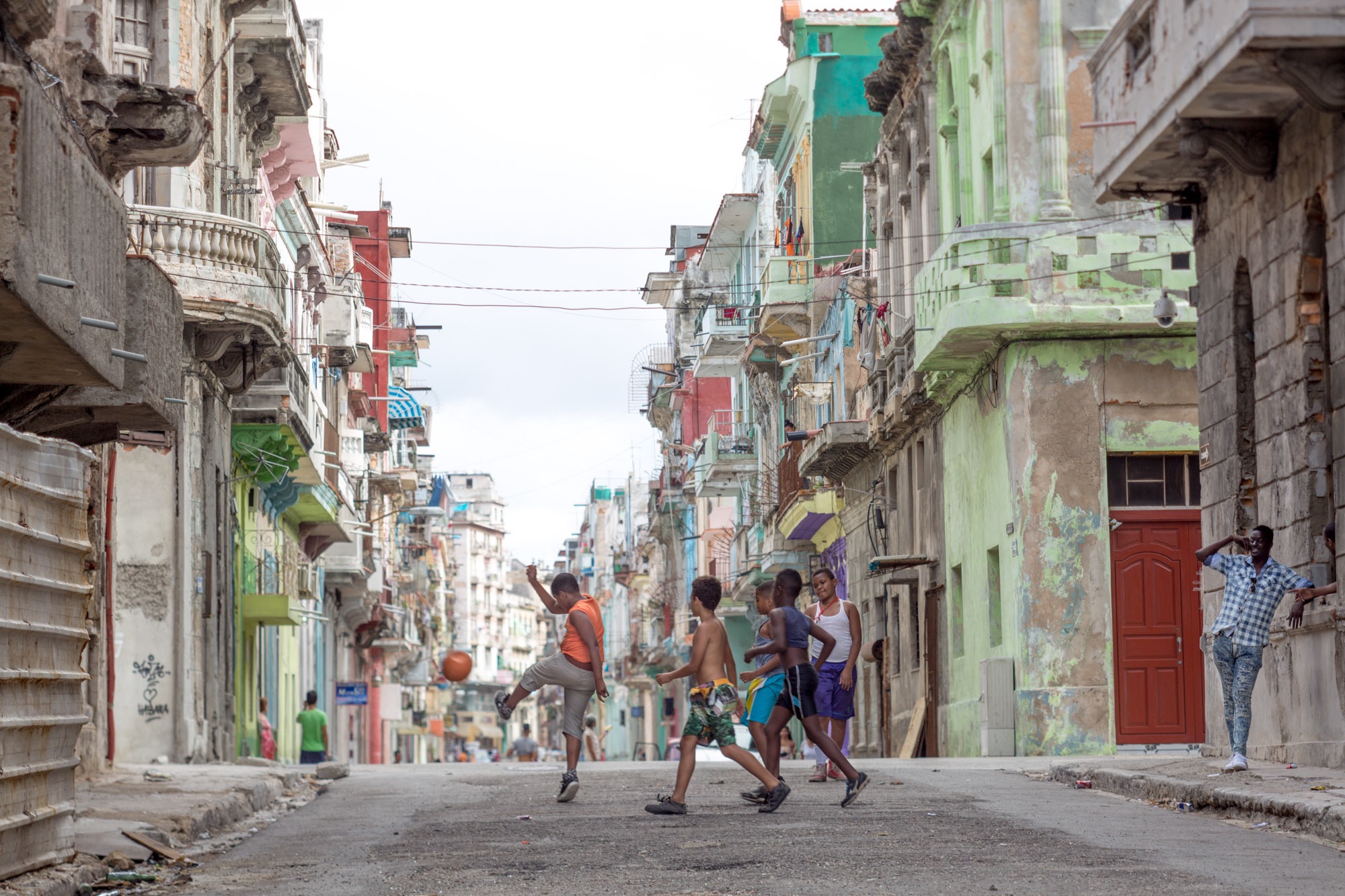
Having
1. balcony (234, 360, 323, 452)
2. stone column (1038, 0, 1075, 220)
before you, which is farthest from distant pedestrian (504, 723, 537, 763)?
stone column (1038, 0, 1075, 220)

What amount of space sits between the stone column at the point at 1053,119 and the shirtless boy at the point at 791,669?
11.9m

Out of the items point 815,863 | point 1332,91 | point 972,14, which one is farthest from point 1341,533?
point 972,14

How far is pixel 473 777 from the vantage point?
806 inches

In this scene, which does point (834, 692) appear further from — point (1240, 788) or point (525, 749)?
point (525, 749)

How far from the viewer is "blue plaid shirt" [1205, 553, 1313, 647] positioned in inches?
556

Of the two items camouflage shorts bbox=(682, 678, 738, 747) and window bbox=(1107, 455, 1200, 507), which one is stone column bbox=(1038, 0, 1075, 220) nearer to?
window bbox=(1107, 455, 1200, 507)

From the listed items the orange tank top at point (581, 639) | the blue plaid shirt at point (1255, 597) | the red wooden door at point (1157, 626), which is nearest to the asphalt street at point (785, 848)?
the orange tank top at point (581, 639)

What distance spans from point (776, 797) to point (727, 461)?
3905 centimetres

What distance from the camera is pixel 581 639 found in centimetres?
1470

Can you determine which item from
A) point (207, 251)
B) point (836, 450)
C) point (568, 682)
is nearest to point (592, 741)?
point (836, 450)

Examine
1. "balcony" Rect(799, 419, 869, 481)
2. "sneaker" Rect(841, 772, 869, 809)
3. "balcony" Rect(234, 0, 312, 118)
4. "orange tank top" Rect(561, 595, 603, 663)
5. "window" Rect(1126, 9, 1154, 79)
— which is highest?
"balcony" Rect(234, 0, 312, 118)

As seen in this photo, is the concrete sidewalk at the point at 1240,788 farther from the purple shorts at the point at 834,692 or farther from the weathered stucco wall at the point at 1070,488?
the weathered stucco wall at the point at 1070,488

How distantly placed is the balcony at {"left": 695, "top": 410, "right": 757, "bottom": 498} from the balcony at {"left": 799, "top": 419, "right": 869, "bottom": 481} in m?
11.4

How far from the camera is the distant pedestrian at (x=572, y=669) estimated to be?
573 inches
